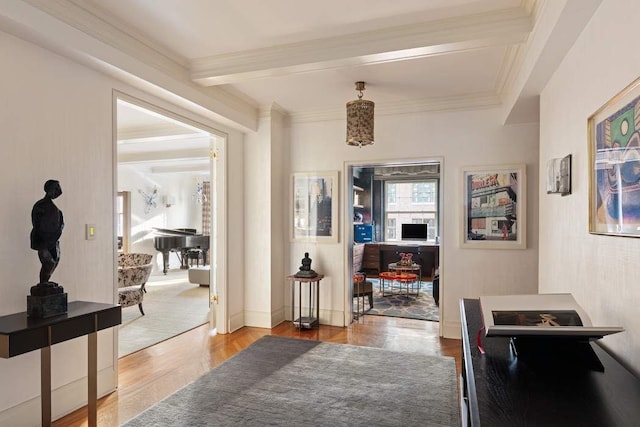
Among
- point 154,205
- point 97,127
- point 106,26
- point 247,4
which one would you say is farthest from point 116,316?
point 154,205

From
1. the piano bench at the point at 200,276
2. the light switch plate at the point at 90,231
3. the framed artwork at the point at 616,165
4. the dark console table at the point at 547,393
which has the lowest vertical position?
the piano bench at the point at 200,276

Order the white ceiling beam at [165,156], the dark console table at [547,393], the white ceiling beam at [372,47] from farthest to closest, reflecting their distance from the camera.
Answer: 1. the white ceiling beam at [165,156]
2. the white ceiling beam at [372,47]
3. the dark console table at [547,393]

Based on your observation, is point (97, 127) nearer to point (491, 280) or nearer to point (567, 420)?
point (567, 420)

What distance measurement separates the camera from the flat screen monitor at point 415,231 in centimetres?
854

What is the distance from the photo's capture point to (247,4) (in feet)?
8.17

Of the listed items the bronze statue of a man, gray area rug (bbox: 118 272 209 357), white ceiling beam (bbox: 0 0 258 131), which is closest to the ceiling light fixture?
white ceiling beam (bbox: 0 0 258 131)

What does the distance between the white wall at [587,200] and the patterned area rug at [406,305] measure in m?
2.63

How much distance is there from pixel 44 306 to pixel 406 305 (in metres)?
4.90

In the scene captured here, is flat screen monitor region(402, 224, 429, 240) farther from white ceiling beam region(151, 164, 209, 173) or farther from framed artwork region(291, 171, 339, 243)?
white ceiling beam region(151, 164, 209, 173)

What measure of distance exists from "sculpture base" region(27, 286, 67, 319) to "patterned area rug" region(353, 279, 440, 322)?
403 cm

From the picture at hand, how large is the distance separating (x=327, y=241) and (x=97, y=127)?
2.89 metres

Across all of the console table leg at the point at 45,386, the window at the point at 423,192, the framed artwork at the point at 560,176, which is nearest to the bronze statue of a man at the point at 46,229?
the console table leg at the point at 45,386

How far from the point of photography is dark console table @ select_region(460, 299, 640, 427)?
102cm

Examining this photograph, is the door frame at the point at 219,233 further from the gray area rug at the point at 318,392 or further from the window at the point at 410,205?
the window at the point at 410,205
